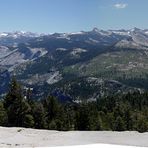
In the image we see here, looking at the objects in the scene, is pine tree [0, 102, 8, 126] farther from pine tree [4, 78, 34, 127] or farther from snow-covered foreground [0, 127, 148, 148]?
snow-covered foreground [0, 127, 148, 148]

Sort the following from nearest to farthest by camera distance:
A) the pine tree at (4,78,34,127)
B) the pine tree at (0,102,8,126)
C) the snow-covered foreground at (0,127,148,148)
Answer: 1. the snow-covered foreground at (0,127,148,148)
2. the pine tree at (4,78,34,127)
3. the pine tree at (0,102,8,126)

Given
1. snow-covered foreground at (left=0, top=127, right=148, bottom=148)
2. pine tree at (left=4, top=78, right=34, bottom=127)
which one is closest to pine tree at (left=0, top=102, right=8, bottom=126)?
pine tree at (left=4, top=78, right=34, bottom=127)

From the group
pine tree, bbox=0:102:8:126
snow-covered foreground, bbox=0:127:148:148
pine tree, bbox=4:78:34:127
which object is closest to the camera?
snow-covered foreground, bbox=0:127:148:148

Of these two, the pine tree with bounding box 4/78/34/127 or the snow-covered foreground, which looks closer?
the snow-covered foreground

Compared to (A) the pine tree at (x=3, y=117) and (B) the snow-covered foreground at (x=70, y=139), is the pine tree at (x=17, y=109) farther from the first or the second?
(B) the snow-covered foreground at (x=70, y=139)

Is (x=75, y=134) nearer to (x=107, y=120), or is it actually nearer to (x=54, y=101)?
(x=54, y=101)

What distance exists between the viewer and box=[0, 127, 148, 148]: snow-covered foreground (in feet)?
73.4

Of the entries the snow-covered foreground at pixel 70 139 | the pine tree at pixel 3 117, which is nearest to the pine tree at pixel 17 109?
the pine tree at pixel 3 117

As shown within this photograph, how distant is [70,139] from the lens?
24.0 m

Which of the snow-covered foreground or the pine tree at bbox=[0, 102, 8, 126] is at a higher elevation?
the snow-covered foreground

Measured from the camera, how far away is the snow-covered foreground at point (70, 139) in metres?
22.4

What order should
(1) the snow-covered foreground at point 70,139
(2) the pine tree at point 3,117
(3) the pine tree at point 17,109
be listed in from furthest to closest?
(2) the pine tree at point 3,117 → (3) the pine tree at point 17,109 → (1) the snow-covered foreground at point 70,139

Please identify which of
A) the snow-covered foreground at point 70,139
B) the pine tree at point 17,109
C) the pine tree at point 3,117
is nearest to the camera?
the snow-covered foreground at point 70,139

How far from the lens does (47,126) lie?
381ft
